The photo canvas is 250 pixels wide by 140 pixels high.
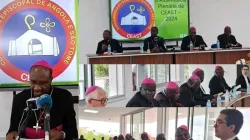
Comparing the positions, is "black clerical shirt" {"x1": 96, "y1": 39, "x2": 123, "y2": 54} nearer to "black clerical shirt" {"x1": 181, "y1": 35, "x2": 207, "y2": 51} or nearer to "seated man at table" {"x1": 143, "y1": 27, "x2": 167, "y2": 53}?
"seated man at table" {"x1": 143, "y1": 27, "x2": 167, "y2": 53}

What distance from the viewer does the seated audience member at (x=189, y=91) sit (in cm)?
153

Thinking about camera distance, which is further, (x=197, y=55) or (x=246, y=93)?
(x=197, y=55)

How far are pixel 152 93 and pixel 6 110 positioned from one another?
311cm

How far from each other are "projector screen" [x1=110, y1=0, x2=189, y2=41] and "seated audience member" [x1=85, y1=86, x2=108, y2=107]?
641 centimetres

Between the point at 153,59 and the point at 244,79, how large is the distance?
5312 mm

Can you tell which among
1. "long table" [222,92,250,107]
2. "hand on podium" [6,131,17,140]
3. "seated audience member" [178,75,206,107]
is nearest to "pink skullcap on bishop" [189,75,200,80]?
"seated audience member" [178,75,206,107]

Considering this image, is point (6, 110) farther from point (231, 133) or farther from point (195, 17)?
point (195, 17)

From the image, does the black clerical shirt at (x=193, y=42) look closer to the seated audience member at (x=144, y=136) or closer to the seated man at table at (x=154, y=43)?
the seated man at table at (x=154, y=43)

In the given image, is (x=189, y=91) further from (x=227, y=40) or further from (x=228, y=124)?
(x=227, y=40)

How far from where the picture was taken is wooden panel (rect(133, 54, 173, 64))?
22.0 feet

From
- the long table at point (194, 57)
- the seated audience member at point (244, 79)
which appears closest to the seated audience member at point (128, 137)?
the seated audience member at point (244, 79)

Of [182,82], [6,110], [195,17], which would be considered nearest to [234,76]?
[182,82]

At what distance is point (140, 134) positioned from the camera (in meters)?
1.50

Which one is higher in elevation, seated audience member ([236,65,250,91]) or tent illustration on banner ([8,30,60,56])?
tent illustration on banner ([8,30,60,56])
